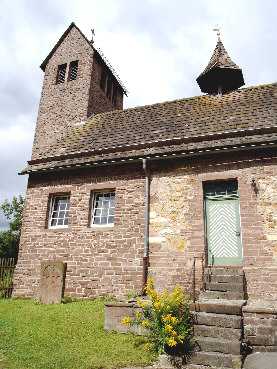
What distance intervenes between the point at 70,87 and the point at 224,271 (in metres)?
13.7

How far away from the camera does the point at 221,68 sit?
13.4m

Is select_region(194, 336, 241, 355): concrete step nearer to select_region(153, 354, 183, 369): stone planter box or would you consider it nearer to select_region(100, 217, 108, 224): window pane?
select_region(153, 354, 183, 369): stone planter box

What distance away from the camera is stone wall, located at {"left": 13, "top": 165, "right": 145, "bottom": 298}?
9172mm

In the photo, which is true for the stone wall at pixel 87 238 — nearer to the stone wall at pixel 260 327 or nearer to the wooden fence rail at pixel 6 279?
the wooden fence rail at pixel 6 279

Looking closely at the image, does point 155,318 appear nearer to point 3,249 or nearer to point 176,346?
point 176,346

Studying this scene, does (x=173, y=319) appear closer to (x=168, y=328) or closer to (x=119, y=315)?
(x=168, y=328)

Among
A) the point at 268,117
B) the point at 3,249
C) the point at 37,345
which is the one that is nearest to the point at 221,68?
the point at 268,117

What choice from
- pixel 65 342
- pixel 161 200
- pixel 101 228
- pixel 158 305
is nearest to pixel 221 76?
pixel 161 200

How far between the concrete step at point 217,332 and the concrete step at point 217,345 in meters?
0.08

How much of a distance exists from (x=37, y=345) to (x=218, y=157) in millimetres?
6870

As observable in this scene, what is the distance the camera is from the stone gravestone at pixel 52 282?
28.1 ft

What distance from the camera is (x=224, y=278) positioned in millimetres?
7668

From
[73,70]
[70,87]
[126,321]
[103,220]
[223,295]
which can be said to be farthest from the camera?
[73,70]

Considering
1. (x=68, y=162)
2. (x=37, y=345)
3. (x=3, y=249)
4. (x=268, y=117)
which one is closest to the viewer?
(x=37, y=345)
